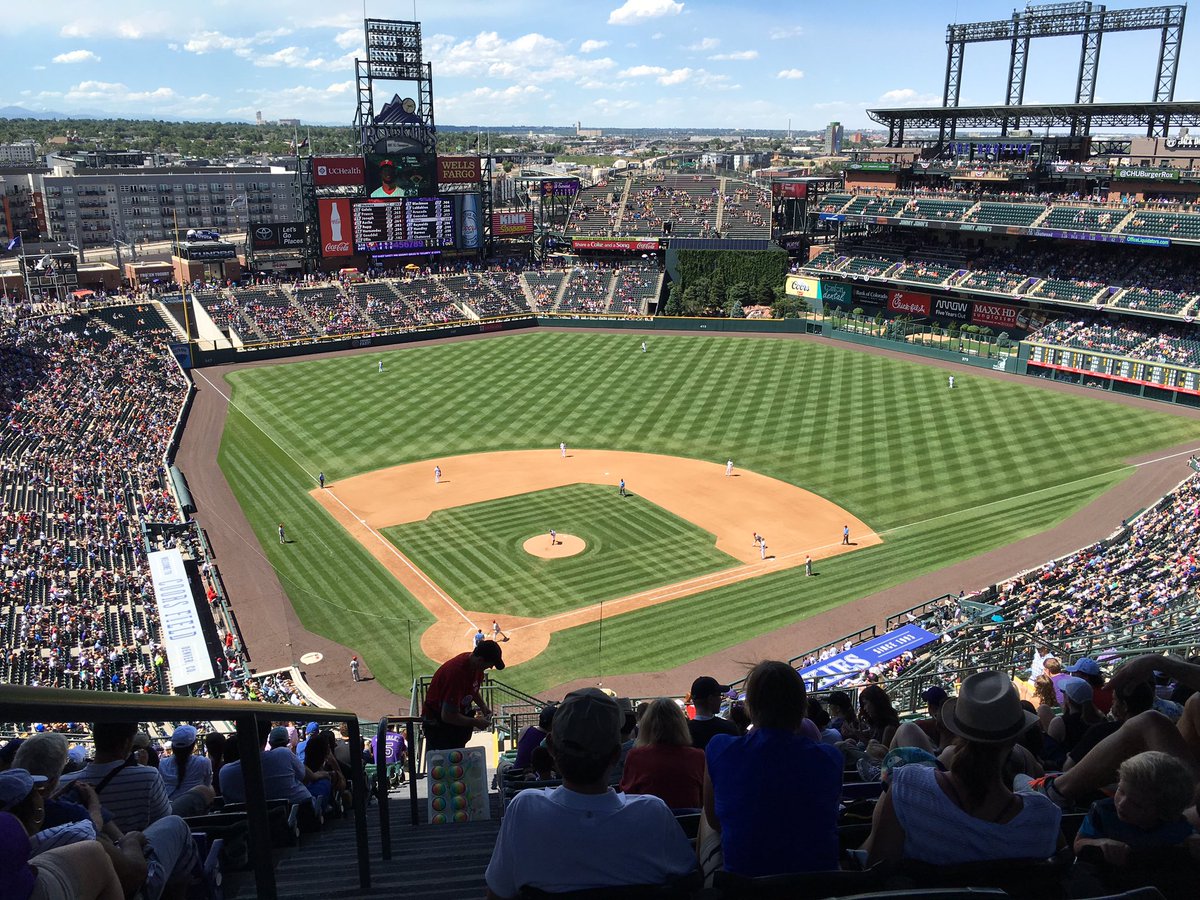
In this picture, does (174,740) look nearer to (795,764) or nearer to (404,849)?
(404,849)

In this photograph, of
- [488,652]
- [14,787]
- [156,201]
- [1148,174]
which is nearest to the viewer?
[14,787]

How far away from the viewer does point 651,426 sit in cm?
4675

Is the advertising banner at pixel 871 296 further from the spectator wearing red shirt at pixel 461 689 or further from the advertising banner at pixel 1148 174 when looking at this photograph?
the spectator wearing red shirt at pixel 461 689

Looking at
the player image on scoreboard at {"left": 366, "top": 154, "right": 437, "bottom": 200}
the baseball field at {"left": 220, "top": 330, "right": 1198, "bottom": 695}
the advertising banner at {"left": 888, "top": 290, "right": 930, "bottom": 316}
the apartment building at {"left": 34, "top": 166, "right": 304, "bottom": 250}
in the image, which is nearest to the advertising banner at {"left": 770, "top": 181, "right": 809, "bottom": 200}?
the advertising banner at {"left": 888, "top": 290, "right": 930, "bottom": 316}

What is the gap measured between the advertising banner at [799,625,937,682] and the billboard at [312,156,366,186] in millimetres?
55554

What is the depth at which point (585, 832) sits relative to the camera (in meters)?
3.83

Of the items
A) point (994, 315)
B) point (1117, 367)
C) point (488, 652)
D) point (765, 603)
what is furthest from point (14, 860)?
point (994, 315)

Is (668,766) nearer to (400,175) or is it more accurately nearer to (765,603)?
(765,603)

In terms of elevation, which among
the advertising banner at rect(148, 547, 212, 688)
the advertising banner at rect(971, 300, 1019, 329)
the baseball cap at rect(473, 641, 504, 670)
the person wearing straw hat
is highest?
the person wearing straw hat

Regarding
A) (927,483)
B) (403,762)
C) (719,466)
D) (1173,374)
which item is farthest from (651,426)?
(403,762)

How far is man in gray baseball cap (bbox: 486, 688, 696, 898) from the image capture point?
382 cm

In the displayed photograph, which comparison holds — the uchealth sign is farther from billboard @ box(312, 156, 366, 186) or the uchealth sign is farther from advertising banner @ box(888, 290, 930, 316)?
advertising banner @ box(888, 290, 930, 316)

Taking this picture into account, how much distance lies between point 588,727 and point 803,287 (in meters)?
70.3

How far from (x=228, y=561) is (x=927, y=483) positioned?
1043 inches
